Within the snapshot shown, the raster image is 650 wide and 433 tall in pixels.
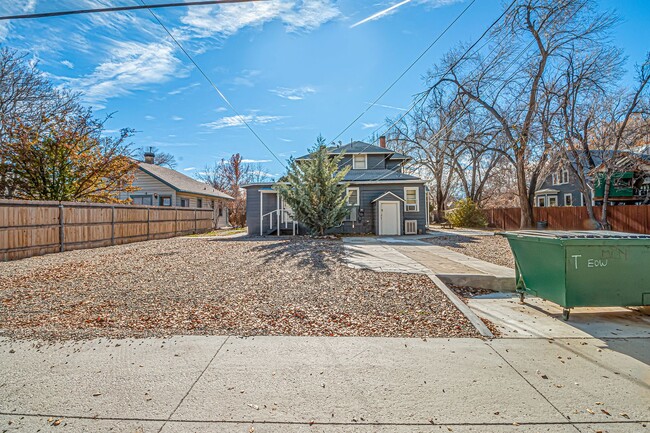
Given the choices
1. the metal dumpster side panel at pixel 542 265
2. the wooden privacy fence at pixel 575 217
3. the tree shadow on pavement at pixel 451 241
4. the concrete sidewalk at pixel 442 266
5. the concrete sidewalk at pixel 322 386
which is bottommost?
the concrete sidewalk at pixel 322 386

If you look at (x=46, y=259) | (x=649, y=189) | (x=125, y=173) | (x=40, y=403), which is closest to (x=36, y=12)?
(x=40, y=403)

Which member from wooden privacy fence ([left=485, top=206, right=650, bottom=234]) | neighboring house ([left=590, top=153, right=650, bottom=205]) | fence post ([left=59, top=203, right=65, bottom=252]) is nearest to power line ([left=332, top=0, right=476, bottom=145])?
fence post ([left=59, top=203, right=65, bottom=252])

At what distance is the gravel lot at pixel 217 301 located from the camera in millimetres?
4242

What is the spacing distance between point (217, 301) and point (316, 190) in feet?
32.0

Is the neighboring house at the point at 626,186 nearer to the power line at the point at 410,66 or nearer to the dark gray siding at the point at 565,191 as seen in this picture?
the dark gray siding at the point at 565,191

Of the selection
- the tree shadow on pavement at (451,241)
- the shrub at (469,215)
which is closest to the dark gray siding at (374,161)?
the shrub at (469,215)

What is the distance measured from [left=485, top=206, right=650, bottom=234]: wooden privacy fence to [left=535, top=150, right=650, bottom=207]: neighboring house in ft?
5.37

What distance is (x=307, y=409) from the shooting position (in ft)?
8.43

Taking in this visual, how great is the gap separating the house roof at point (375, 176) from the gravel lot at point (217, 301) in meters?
11.6

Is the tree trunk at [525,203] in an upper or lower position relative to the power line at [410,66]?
lower

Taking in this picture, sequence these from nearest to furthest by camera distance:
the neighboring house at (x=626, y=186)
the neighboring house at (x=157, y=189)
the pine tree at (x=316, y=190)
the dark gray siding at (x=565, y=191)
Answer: the pine tree at (x=316, y=190), the neighboring house at (x=626, y=186), the neighboring house at (x=157, y=189), the dark gray siding at (x=565, y=191)

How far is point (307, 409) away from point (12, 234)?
11177 millimetres

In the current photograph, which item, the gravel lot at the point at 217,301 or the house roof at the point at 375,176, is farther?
the house roof at the point at 375,176

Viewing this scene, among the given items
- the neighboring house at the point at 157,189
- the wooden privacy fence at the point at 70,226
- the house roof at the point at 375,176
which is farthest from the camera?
the neighboring house at the point at 157,189
